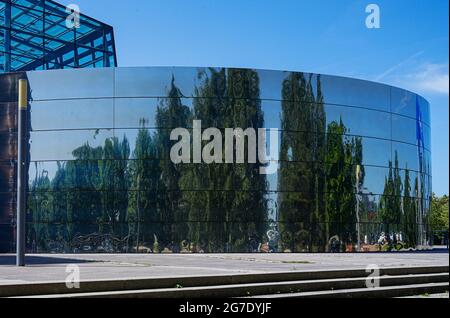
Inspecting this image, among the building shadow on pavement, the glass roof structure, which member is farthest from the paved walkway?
the glass roof structure

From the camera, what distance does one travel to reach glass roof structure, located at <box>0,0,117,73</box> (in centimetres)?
3916

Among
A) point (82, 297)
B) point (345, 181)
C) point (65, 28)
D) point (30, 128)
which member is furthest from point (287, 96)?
point (82, 297)

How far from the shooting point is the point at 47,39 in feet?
133

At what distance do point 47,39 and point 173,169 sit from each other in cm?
1412

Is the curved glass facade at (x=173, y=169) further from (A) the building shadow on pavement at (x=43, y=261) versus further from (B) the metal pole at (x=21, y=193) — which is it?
(B) the metal pole at (x=21, y=193)

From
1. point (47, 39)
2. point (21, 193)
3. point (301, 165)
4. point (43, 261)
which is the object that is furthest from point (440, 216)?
point (21, 193)

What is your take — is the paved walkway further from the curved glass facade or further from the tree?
the tree

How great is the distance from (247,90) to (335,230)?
27.5 feet

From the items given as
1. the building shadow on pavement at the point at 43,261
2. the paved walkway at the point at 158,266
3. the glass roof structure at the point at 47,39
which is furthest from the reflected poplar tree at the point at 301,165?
the glass roof structure at the point at 47,39

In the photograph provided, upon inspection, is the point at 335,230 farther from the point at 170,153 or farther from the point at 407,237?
the point at 170,153

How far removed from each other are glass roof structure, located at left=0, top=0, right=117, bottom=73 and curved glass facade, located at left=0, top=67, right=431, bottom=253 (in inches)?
251

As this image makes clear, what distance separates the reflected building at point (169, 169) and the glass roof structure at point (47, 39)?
6.41m

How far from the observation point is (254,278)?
47.3 feet

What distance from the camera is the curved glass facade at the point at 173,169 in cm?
3206
